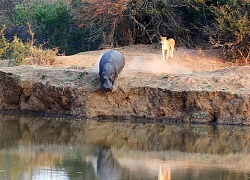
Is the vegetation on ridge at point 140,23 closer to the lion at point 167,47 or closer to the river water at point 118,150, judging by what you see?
the lion at point 167,47

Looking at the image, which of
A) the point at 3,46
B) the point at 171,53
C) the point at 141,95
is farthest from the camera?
the point at 3,46

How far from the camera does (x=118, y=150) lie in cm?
1423

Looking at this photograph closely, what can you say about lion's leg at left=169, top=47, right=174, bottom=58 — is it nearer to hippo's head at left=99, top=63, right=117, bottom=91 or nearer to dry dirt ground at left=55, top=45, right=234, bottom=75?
dry dirt ground at left=55, top=45, right=234, bottom=75

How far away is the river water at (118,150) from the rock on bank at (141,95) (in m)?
0.47

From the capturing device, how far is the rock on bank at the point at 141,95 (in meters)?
17.5

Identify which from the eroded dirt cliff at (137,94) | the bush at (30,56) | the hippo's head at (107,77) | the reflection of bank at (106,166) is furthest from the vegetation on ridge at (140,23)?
the reflection of bank at (106,166)

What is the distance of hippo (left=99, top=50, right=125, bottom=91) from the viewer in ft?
57.8

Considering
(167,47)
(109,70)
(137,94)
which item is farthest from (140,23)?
(109,70)

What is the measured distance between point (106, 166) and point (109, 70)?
5380 mm

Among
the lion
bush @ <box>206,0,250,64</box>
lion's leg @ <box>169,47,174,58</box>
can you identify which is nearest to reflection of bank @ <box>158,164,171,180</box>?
the lion

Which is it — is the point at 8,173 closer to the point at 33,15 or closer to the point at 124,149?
the point at 124,149

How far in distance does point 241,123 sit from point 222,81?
1245mm

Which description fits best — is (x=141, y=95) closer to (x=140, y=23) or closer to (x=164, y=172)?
(x=164, y=172)

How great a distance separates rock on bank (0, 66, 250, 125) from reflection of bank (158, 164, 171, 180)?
17.2 feet
